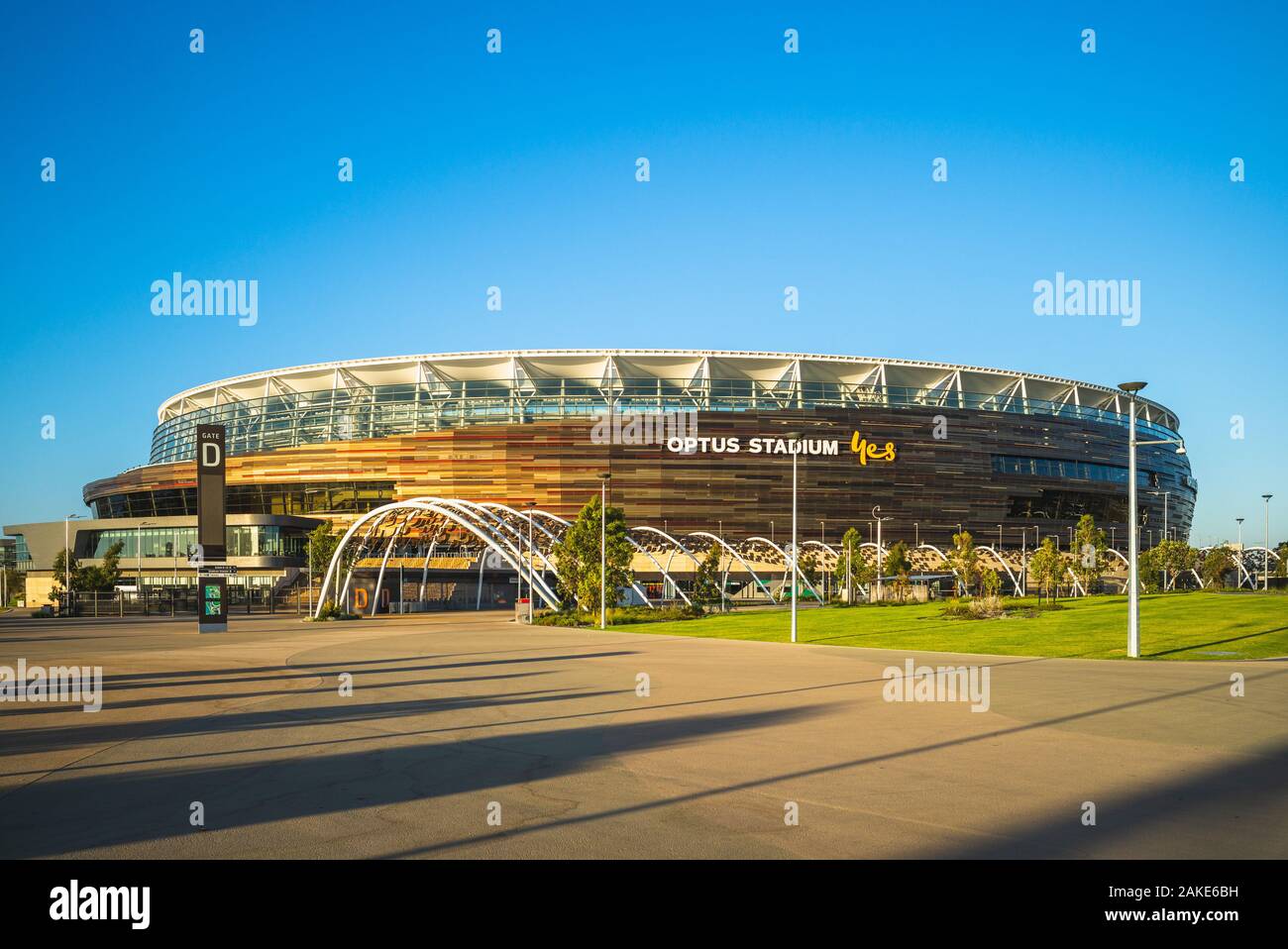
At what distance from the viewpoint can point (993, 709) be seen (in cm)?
1606

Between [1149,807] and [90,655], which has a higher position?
[1149,807]

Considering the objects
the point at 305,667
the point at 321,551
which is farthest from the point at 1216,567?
the point at 305,667

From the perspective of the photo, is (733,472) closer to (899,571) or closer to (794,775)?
(899,571)

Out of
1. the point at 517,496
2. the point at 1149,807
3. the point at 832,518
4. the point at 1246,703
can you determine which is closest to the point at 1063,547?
the point at 832,518

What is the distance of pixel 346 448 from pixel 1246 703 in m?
95.6

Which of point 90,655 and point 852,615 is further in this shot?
point 852,615

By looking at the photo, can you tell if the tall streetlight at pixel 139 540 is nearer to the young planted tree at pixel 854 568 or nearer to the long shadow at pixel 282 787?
the young planted tree at pixel 854 568

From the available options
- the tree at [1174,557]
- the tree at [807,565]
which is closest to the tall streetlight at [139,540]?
the tree at [807,565]

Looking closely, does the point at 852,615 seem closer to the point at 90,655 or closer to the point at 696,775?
the point at 90,655

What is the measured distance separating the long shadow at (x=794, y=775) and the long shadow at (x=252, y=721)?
25.9 ft

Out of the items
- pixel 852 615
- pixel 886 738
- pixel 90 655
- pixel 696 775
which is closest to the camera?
pixel 696 775

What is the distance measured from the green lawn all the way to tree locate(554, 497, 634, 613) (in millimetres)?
3320

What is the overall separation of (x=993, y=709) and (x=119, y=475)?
12505 cm
